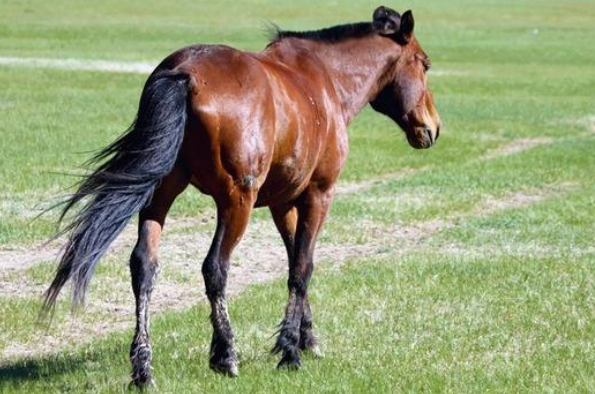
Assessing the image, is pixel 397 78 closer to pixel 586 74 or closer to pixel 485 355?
pixel 485 355

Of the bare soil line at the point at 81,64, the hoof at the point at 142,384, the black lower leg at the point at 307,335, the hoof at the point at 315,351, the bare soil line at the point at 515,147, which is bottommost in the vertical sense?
the bare soil line at the point at 81,64

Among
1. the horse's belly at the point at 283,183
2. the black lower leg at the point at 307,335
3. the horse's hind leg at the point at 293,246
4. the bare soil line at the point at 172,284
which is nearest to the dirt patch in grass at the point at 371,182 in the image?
the bare soil line at the point at 172,284

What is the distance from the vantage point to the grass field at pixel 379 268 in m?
7.75

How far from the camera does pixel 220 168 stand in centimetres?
713

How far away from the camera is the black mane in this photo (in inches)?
344

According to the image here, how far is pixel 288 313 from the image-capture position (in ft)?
27.0

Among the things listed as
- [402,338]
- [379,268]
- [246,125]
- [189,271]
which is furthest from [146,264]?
[379,268]

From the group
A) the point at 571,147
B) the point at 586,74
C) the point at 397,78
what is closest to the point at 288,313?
the point at 397,78

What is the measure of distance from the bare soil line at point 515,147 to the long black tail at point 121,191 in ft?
45.3

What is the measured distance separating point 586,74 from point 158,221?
105 ft

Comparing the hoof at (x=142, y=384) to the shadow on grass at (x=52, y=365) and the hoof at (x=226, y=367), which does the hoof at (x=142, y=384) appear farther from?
the shadow on grass at (x=52, y=365)

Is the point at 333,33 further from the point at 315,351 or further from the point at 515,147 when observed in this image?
the point at 515,147

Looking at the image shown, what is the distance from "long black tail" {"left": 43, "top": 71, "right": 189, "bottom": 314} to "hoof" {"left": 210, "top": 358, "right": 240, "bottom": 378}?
95 cm

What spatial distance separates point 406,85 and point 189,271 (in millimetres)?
3116
